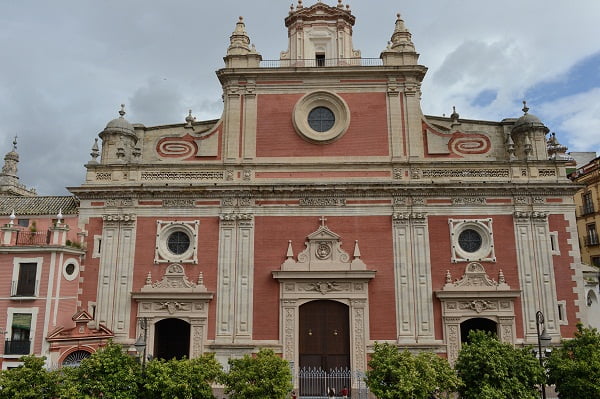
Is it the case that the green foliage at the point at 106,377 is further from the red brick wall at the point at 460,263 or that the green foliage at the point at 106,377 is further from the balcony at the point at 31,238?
the red brick wall at the point at 460,263

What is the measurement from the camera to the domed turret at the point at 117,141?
25094 mm

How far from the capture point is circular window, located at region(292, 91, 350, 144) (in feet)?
82.4

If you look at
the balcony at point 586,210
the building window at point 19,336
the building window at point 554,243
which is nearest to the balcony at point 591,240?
the balcony at point 586,210

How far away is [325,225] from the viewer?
78.3 feet

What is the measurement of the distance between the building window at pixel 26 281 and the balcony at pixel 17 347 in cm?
206

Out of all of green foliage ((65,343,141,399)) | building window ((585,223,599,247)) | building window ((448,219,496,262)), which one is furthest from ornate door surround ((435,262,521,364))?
building window ((585,223,599,247))

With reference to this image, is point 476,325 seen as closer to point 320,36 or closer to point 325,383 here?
point 325,383

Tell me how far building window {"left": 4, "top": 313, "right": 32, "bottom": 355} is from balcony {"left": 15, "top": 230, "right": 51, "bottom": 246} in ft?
10.7

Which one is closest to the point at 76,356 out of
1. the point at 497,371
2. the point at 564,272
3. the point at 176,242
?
the point at 176,242

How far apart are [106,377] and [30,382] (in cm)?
242

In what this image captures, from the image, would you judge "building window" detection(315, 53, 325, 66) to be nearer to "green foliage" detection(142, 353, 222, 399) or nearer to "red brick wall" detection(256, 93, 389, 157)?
"red brick wall" detection(256, 93, 389, 157)

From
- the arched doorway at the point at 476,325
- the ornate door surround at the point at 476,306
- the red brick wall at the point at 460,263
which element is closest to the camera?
the ornate door surround at the point at 476,306

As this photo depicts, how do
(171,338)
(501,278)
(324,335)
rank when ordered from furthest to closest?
(171,338) < (501,278) < (324,335)

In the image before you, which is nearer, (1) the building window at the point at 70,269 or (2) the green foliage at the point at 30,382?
(2) the green foliage at the point at 30,382
